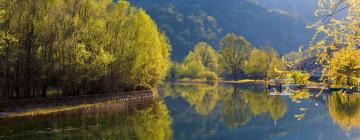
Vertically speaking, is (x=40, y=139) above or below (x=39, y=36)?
below

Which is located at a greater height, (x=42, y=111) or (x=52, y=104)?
(x=52, y=104)

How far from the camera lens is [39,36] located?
4841 cm

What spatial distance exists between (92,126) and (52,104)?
14.6 m

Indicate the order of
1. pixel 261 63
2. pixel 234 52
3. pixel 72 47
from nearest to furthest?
1. pixel 72 47
2. pixel 261 63
3. pixel 234 52

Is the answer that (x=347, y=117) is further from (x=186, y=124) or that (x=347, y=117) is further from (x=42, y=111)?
(x=42, y=111)

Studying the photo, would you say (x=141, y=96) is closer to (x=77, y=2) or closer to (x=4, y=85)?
(x=77, y=2)

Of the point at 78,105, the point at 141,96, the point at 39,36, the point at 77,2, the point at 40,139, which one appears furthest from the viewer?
the point at 141,96

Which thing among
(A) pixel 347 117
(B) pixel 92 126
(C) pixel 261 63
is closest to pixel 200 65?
(C) pixel 261 63

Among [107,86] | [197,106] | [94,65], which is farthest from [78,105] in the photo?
[197,106]

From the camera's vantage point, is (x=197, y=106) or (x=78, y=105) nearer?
(x=78, y=105)

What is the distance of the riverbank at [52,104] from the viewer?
139 ft

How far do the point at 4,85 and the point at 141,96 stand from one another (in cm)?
2853

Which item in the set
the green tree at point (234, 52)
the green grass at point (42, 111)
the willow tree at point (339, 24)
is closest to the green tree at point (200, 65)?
the green tree at point (234, 52)

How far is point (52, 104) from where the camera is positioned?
4834 centimetres
